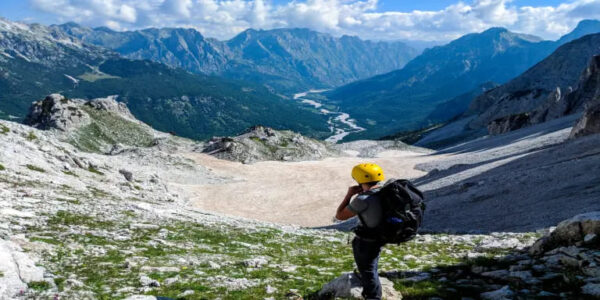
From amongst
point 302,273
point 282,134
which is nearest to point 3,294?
point 302,273

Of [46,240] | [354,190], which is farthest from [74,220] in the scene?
[354,190]

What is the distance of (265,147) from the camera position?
10625 centimetres

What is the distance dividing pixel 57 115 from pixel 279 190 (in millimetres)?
70106

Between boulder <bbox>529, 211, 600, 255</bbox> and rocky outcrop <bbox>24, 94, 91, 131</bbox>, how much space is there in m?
105

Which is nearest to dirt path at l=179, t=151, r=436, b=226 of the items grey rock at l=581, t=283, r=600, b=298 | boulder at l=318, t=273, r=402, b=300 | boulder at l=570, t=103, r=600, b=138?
boulder at l=570, t=103, r=600, b=138

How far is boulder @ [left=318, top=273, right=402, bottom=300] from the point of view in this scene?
1012 cm

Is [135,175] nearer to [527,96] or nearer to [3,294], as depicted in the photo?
[3,294]

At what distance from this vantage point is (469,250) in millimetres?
18625

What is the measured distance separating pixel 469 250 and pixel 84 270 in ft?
53.9

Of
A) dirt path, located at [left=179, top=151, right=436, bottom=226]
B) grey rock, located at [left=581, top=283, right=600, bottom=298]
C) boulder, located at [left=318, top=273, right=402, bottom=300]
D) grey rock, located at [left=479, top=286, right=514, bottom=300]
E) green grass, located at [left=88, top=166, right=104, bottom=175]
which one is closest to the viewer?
grey rock, located at [left=581, top=283, right=600, bottom=298]

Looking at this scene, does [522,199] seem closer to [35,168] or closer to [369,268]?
[369,268]

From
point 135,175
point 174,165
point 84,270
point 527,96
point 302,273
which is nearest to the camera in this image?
point 84,270

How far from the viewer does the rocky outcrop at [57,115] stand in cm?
9775

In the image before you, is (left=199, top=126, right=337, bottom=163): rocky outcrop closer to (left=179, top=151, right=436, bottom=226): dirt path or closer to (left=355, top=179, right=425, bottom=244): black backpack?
(left=179, top=151, right=436, bottom=226): dirt path
